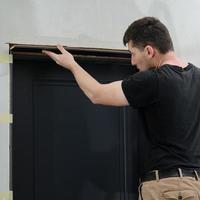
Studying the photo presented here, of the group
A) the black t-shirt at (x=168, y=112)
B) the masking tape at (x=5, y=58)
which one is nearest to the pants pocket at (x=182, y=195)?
the black t-shirt at (x=168, y=112)

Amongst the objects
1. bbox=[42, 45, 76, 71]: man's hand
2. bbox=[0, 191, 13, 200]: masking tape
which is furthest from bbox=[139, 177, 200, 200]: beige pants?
bbox=[0, 191, 13, 200]: masking tape

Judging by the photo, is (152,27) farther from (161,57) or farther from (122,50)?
(122,50)

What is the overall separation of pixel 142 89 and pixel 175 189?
43 centimetres

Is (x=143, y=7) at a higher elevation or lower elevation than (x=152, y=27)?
higher

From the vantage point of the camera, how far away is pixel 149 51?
6.45 feet

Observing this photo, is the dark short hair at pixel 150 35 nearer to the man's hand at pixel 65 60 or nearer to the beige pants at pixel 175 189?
the man's hand at pixel 65 60

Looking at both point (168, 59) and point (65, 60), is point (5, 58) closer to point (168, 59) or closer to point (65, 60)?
point (65, 60)

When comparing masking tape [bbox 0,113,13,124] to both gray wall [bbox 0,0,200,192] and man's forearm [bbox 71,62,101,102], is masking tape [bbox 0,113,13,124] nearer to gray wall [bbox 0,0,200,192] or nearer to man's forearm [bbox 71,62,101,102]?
gray wall [bbox 0,0,200,192]

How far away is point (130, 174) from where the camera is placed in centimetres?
269

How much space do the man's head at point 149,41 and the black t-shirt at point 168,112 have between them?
0.09 metres

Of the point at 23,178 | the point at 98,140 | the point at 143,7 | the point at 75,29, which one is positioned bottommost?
the point at 23,178

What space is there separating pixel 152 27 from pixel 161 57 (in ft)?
0.45

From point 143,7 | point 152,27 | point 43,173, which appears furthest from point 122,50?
point 43,173

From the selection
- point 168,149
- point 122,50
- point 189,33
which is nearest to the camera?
point 168,149
